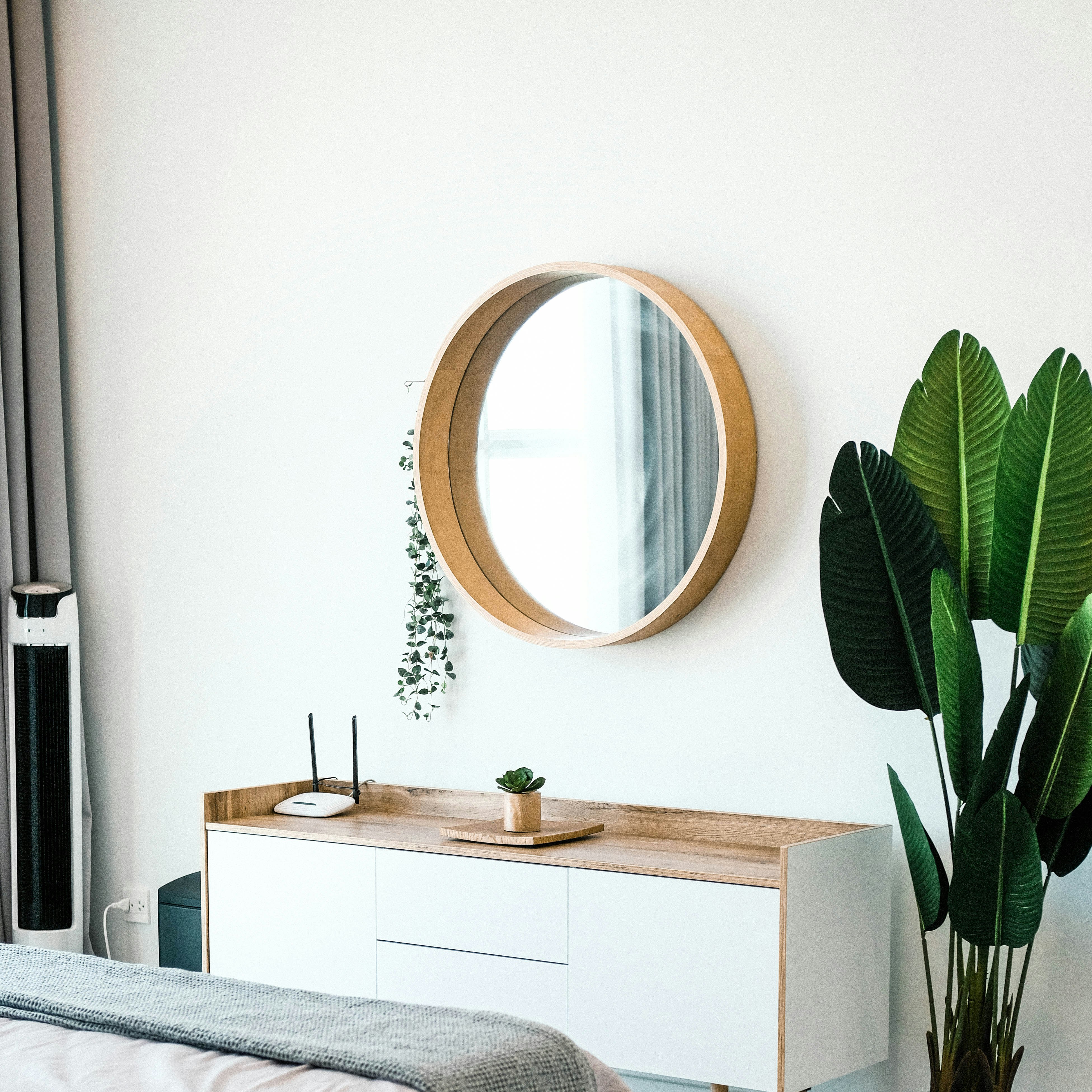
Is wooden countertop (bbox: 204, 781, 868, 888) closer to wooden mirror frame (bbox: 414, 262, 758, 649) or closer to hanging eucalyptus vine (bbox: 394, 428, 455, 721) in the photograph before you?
hanging eucalyptus vine (bbox: 394, 428, 455, 721)

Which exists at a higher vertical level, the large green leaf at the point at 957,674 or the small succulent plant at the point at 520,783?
the large green leaf at the point at 957,674

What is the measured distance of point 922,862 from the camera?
6.68 ft

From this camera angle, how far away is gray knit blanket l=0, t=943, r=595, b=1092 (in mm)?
1403

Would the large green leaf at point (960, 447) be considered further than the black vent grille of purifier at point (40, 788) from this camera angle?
No

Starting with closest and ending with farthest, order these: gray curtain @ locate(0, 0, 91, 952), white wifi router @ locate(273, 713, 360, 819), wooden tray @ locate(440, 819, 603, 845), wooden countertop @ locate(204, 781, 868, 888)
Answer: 1. wooden countertop @ locate(204, 781, 868, 888)
2. wooden tray @ locate(440, 819, 603, 845)
3. white wifi router @ locate(273, 713, 360, 819)
4. gray curtain @ locate(0, 0, 91, 952)

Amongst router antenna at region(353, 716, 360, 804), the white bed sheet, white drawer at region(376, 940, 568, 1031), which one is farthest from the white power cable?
the white bed sheet

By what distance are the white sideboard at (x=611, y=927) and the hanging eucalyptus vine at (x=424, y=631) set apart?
275mm

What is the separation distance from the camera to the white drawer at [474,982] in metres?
2.27

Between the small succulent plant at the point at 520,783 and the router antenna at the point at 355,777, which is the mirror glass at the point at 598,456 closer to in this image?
the small succulent plant at the point at 520,783

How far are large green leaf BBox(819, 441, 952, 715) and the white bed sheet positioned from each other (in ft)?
2.67

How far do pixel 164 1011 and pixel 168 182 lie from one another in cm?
230

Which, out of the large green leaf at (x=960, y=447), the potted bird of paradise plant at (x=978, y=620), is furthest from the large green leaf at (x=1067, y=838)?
the large green leaf at (x=960, y=447)

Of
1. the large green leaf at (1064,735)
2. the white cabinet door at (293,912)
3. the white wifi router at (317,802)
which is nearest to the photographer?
the large green leaf at (1064,735)

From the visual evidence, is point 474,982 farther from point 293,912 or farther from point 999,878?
point 999,878
